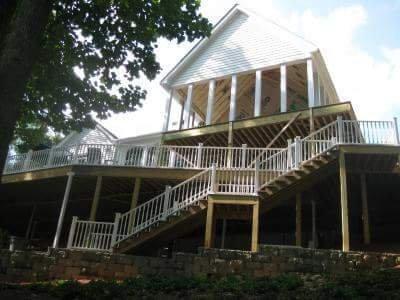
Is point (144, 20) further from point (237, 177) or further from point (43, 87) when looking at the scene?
point (237, 177)

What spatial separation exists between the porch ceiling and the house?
5 cm

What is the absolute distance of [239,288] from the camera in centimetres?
788

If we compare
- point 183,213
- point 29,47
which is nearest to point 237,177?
point 183,213

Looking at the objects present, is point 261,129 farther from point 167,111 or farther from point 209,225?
point 209,225

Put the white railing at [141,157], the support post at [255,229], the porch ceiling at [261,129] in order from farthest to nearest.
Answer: the white railing at [141,157], the porch ceiling at [261,129], the support post at [255,229]

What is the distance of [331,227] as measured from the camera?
14.9 m

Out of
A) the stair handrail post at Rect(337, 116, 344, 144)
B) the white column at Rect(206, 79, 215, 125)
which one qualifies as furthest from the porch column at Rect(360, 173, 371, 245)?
the white column at Rect(206, 79, 215, 125)

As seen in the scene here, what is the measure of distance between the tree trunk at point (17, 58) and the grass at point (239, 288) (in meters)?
3.20

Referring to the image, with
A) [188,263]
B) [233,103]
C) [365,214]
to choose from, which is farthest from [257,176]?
[233,103]

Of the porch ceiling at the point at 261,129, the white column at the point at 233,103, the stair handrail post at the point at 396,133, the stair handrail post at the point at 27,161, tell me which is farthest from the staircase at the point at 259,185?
the stair handrail post at the point at 27,161

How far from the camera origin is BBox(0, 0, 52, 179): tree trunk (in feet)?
20.8

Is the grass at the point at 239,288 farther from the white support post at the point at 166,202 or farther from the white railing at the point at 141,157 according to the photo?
the white railing at the point at 141,157

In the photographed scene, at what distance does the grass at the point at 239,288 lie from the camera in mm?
7129

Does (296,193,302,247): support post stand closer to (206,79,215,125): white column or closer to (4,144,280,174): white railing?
(4,144,280,174): white railing
